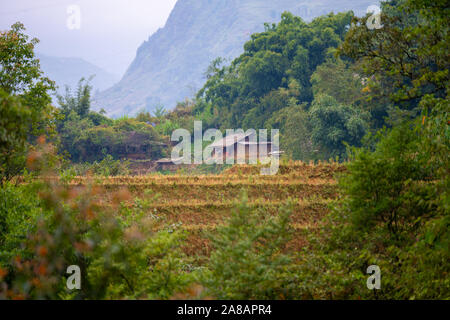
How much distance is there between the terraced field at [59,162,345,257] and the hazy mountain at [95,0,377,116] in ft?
284

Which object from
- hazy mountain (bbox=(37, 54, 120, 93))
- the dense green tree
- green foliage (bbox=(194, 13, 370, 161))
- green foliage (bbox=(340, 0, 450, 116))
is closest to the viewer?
green foliage (bbox=(340, 0, 450, 116))

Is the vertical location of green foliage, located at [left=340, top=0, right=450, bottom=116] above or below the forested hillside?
above

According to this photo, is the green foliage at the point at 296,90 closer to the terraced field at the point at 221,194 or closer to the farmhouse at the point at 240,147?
the farmhouse at the point at 240,147

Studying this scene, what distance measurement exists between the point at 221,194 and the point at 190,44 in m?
113

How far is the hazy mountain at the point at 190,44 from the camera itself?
341 ft

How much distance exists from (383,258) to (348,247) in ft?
1.49

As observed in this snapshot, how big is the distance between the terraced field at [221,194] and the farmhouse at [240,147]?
13.9 metres

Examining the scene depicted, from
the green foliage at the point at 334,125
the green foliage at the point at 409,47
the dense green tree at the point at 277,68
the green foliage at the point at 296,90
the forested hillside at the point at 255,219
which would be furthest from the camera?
the dense green tree at the point at 277,68

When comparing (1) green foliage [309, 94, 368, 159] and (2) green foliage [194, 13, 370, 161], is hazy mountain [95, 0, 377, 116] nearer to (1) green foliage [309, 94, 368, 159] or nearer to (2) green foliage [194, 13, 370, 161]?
(2) green foliage [194, 13, 370, 161]

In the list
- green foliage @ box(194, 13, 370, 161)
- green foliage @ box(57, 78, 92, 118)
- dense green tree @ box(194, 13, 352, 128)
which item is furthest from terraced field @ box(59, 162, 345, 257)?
green foliage @ box(57, 78, 92, 118)

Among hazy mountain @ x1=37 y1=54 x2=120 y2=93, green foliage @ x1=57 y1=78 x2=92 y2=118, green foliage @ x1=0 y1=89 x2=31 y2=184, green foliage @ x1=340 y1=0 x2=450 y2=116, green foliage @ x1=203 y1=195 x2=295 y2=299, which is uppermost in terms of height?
hazy mountain @ x1=37 y1=54 x2=120 y2=93

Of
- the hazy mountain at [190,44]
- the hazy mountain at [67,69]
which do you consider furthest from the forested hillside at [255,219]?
the hazy mountain at [67,69]

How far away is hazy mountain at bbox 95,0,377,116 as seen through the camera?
103794 millimetres
